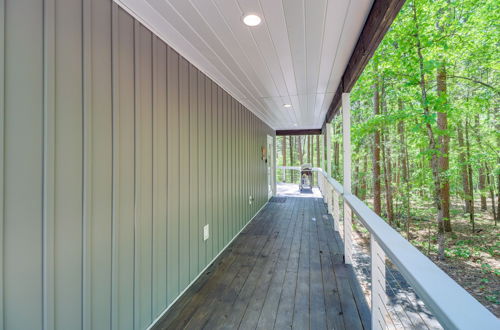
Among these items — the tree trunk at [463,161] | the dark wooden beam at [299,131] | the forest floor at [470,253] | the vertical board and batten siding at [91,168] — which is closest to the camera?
the vertical board and batten siding at [91,168]

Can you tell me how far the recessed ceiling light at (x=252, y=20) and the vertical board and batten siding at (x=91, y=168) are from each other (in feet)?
2.54

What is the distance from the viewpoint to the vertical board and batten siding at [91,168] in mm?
978

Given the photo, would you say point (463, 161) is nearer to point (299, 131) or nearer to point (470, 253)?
point (470, 253)

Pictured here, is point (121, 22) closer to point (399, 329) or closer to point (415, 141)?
point (399, 329)

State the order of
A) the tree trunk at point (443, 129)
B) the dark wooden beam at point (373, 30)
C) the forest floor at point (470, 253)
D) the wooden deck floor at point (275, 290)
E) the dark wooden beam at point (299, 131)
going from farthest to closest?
the dark wooden beam at point (299, 131)
the tree trunk at point (443, 129)
the forest floor at point (470, 253)
the wooden deck floor at point (275, 290)
the dark wooden beam at point (373, 30)

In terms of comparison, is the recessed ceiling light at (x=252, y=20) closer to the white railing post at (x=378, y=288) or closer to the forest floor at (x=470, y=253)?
the white railing post at (x=378, y=288)

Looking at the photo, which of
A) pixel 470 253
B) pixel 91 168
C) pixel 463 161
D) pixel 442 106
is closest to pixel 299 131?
pixel 442 106

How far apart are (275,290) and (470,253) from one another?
605 centimetres

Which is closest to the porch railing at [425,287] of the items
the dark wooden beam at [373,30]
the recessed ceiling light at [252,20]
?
the dark wooden beam at [373,30]

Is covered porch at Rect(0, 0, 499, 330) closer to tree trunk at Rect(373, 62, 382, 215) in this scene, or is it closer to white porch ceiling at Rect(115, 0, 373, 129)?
white porch ceiling at Rect(115, 0, 373, 129)

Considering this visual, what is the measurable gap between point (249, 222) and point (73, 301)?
374 cm

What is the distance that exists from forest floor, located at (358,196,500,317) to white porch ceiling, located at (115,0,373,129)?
15.7 ft

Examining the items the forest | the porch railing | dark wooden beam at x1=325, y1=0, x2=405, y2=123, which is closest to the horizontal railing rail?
the porch railing

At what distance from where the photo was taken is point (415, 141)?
553 centimetres
